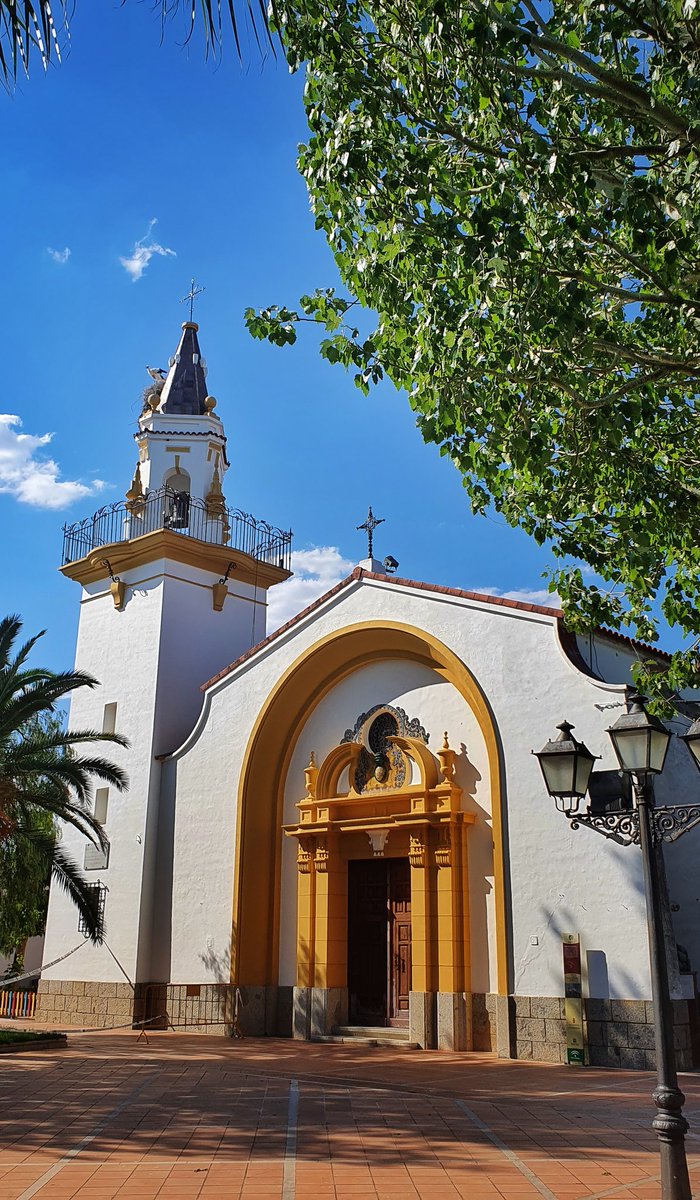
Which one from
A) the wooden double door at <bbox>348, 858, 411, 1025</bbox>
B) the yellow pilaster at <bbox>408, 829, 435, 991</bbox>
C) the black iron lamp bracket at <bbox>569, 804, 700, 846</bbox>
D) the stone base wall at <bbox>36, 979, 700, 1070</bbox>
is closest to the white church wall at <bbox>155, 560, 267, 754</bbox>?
the stone base wall at <bbox>36, 979, 700, 1070</bbox>

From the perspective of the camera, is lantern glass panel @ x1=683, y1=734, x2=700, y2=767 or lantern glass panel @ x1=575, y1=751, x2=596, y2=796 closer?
lantern glass panel @ x1=683, y1=734, x2=700, y2=767

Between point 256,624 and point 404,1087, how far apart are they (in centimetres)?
1394

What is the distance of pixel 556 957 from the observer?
14891mm

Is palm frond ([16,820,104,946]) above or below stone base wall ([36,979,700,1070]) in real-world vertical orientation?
above

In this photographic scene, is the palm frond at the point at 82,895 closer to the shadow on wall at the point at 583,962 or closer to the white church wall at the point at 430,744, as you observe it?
the white church wall at the point at 430,744

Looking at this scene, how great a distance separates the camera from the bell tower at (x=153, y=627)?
2119 cm

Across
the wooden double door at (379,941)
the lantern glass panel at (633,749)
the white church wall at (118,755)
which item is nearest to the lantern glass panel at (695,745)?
the lantern glass panel at (633,749)

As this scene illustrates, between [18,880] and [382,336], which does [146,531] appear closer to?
[18,880]

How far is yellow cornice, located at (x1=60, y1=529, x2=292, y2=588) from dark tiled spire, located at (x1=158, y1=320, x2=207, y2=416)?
160 inches

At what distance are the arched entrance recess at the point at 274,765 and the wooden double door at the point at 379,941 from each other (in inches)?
65.4

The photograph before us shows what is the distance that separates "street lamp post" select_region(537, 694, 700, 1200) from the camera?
250 inches

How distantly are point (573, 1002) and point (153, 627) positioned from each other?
12056mm

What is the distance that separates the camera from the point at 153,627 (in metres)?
22.6

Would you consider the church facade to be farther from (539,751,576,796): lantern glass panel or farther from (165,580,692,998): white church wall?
(539,751,576,796): lantern glass panel
